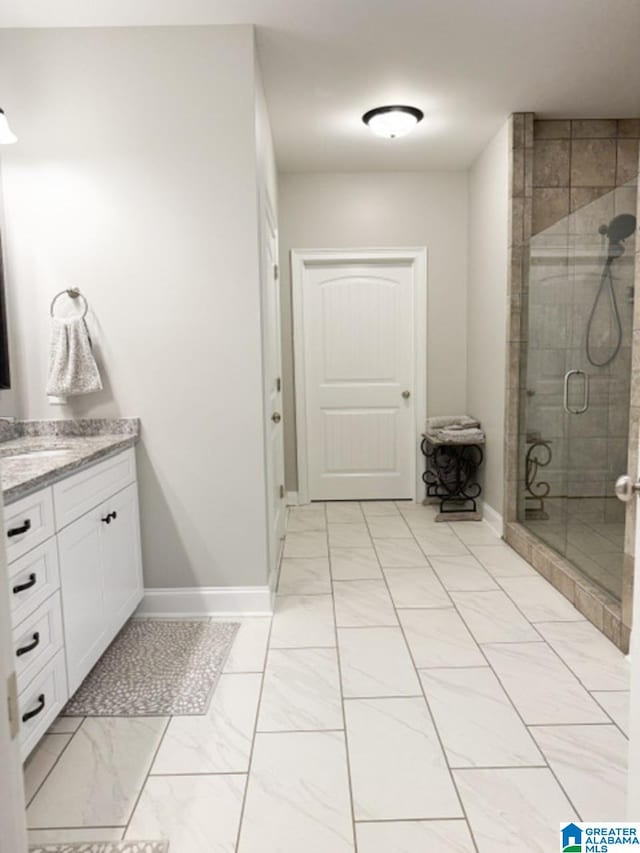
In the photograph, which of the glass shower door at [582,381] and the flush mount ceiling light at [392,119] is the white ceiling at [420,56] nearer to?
the flush mount ceiling light at [392,119]

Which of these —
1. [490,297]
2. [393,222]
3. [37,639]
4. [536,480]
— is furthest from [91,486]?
[393,222]

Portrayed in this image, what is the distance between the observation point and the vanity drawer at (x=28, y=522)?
1.40 m

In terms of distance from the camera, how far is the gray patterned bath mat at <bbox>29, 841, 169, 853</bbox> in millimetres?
1289

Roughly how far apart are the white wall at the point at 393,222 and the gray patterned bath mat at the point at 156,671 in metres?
2.50

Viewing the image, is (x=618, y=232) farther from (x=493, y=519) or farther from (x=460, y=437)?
(x=493, y=519)

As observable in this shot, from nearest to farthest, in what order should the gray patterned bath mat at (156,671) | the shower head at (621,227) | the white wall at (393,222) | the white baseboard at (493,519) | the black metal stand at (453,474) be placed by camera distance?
the gray patterned bath mat at (156,671)
the shower head at (621,227)
the white baseboard at (493,519)
the black metal stand at (453,474)
the white wall at (393,222)

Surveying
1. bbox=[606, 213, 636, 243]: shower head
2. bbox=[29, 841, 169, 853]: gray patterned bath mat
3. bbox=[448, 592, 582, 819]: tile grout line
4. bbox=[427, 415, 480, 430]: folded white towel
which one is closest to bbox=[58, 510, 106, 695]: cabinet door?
bbox=[29, 841, 169, 853]: gray patterned bath mat

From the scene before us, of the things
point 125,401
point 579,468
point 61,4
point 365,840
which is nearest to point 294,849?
point 365,840

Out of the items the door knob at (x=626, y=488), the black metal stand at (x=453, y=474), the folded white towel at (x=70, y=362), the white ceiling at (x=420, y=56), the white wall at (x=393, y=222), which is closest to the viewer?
the door knob at (x=626, y=488)

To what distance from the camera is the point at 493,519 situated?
3.69 meters

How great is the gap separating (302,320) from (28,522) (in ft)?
10.2

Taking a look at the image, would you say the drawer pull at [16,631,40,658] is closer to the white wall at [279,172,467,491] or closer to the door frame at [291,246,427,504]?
the door frame at [291,246,427,504]

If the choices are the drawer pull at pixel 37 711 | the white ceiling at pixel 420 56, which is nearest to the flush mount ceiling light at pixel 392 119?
the white ceiling at pixel 420 56

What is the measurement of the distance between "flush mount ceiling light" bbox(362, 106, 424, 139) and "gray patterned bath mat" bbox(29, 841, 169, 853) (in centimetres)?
341
